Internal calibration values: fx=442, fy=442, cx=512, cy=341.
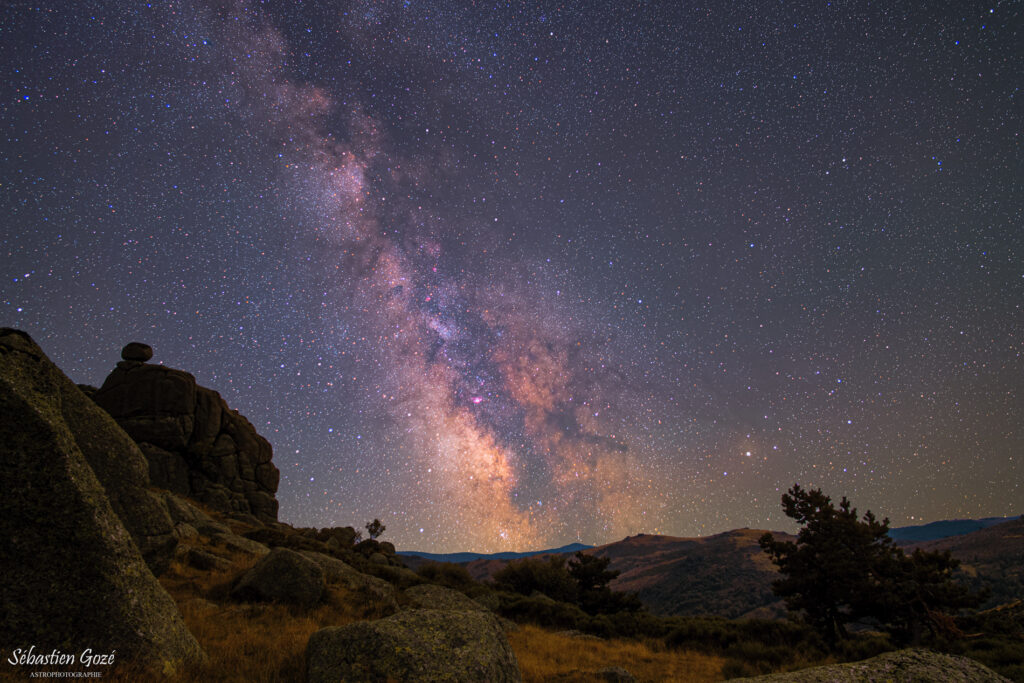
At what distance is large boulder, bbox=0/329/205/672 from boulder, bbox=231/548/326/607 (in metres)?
6.02

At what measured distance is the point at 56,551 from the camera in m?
4.63

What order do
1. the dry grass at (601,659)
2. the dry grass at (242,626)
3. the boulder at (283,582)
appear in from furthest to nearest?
1. the boulder at (283,582)
2. the dry grass at (601,659)
3. the dry grass at (242,626)

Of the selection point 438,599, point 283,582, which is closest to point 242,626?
point 283,582

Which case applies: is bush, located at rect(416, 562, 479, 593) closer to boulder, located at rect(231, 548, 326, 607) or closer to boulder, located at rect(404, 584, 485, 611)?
boulder, located at rect(404, 584, 485, 611)

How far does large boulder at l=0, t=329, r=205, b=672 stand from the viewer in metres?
4.46

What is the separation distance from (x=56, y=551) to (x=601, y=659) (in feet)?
40.7

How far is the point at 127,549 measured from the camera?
5.25 meters

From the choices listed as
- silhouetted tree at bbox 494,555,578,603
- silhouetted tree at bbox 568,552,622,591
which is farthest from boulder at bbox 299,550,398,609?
silhouetted tree at bbox 568,552,622,591

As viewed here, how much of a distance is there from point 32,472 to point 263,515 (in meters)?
40.8

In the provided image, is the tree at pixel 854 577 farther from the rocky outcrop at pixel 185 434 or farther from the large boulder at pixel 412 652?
the rocky outcrop at pixel 185 434

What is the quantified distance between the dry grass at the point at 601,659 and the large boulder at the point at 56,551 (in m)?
6.31

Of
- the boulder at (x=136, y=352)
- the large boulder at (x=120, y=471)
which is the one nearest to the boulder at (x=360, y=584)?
the large boulder at (x=120, y=471)

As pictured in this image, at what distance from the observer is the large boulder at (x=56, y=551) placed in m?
4.46

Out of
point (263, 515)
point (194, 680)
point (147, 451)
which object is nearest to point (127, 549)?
point (194, 680)
